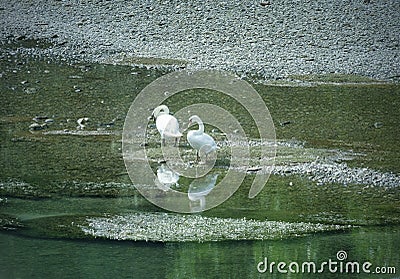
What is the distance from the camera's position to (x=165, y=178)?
20.7 feet

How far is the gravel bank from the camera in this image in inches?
372

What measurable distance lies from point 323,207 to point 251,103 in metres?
A: 2.61

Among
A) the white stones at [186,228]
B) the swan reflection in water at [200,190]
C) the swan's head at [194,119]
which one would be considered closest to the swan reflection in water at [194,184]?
the swan reflection in water at [200,190]

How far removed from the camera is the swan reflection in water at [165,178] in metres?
6.18

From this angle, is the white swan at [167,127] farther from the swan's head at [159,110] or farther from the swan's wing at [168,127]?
the swan's head at [159,110]

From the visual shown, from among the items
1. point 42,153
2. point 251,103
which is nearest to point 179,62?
point 251,103

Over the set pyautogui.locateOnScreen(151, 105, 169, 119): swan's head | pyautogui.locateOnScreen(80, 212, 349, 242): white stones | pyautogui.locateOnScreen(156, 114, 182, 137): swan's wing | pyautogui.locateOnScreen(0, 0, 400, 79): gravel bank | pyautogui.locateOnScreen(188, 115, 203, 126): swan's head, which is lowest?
pyautogui.locateOnScreen(80, 212, 349, 242): white stones

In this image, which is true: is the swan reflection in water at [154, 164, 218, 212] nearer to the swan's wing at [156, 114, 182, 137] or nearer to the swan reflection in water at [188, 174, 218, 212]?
the swan reflection in water at [188, 174, 218, 212]

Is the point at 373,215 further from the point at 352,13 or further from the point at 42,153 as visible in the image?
the point at 352,13

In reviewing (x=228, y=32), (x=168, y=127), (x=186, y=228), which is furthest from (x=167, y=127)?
(x=228, y=32)

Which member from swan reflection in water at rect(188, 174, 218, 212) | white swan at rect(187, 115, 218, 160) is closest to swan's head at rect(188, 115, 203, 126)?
white swan at rect(187, 115, 218, 160)

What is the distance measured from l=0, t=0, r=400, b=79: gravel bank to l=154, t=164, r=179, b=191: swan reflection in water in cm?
284

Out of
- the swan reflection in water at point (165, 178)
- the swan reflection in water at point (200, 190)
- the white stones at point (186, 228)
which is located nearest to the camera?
the white stones at point (186, 228)

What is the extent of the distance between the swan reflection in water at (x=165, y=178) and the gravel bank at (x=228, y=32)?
284cm
